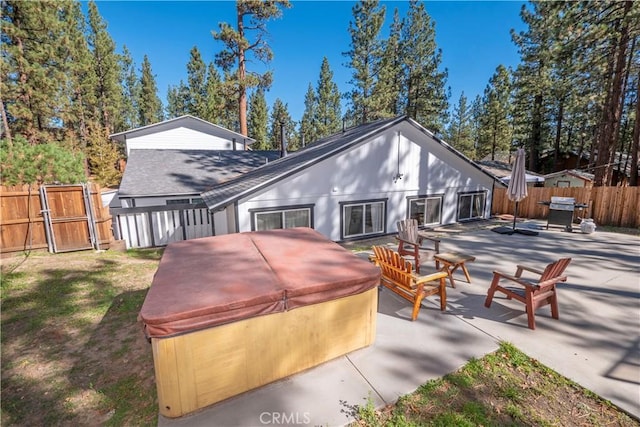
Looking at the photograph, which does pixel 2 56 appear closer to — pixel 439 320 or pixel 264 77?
pixel 264 77

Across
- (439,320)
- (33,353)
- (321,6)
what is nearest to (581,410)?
(439,320)

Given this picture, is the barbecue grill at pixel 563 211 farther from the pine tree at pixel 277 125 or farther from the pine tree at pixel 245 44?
the pine tree at pixel 277 125

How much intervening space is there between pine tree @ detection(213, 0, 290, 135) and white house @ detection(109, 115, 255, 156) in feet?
6.56

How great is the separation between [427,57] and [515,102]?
10041mm

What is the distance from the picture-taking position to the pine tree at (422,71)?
2250 centimetres

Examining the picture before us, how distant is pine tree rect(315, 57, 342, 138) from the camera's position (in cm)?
3588

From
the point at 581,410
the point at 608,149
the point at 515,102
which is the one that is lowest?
the point at 581,410

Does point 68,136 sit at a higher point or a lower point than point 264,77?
lower

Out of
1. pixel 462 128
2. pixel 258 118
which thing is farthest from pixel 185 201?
pixel 462 128

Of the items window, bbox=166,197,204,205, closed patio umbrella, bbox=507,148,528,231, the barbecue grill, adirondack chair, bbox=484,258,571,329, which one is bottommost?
adirondack chair, bbox=484,258,571,329

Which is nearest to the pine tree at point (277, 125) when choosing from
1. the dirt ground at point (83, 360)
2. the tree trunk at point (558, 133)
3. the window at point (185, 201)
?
the tree trunk at point (558, 133)

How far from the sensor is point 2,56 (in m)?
15.6

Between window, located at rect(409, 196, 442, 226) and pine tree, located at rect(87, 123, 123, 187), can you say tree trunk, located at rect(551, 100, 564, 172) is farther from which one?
pine tree, located at rect(87, 123, 123, 187)

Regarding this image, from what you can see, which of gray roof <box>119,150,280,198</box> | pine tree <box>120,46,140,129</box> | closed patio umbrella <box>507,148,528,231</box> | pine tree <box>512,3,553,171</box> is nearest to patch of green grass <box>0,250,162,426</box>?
gray roof <box>119,150,280,198</box>
